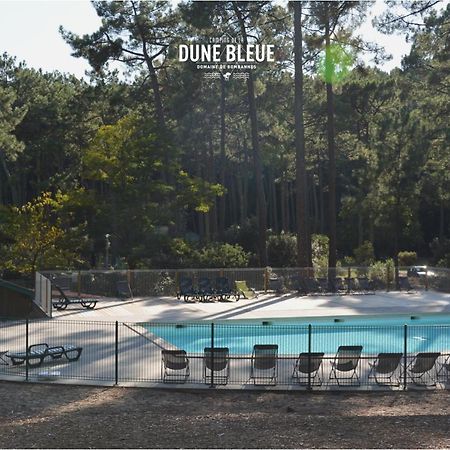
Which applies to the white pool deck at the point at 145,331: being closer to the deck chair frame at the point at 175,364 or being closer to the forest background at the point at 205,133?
the deck chair frame at the point at 175,364

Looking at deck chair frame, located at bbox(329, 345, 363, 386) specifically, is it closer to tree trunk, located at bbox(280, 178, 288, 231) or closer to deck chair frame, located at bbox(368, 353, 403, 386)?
deck chair frame, located at bbox(368, 353, 403, 386)

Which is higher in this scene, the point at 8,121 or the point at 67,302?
the point at 8,121

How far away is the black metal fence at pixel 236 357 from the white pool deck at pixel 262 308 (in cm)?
337

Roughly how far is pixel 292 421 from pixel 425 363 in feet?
16.4

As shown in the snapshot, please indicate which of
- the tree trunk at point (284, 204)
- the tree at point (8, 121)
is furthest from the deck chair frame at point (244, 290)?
the tree trunk at point (284, 204)

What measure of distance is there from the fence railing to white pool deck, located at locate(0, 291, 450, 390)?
79 centimetres

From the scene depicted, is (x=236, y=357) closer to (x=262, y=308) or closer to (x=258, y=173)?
(x=262, y=308)

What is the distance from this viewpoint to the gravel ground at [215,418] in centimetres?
1081

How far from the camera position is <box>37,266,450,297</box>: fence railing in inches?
1173

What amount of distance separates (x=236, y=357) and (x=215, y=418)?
3917 mm

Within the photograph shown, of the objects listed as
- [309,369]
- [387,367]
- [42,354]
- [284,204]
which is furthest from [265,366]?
[284,204]

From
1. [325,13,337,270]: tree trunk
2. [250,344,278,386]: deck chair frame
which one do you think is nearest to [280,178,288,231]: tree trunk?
[325,13,337,270]: tree trunk

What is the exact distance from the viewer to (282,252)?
41.3 meters

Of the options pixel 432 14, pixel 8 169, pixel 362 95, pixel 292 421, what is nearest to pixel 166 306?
pixel 292 421
